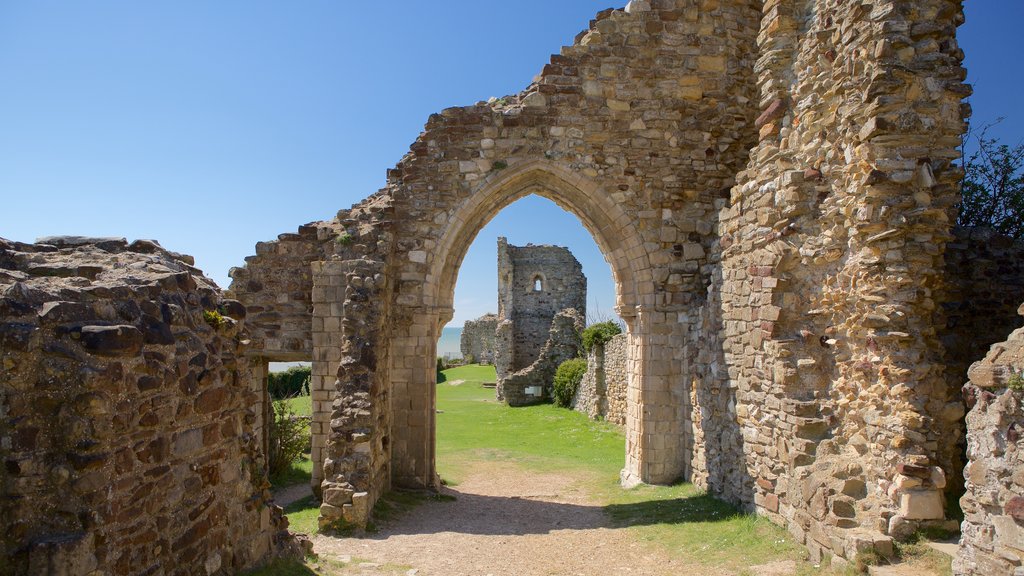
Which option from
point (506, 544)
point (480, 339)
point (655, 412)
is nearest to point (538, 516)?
point (506, 544)

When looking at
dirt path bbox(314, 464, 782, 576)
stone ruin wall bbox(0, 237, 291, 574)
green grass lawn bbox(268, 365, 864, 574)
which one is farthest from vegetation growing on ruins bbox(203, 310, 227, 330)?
green grass lawn bbox(268, 365, 864, 574)

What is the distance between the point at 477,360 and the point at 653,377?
100 feet

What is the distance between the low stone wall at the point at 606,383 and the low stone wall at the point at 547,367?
9.01 ft

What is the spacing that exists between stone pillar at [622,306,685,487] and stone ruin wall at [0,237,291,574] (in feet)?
20.4

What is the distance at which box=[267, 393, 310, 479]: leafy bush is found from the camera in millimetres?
10617

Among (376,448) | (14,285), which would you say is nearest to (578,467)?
(376,448)

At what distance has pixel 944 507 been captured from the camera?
5039 mm

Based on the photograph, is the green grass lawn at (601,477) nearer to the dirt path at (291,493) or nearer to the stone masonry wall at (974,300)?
the dirt path at (291,493)

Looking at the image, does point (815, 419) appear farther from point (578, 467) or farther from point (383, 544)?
point (578, 467)

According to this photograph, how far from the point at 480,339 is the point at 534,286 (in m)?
12.6

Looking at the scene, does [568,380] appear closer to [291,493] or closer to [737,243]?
[291,493]

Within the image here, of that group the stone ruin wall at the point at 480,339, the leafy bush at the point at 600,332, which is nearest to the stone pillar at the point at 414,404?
the leafy bush at the point at 600,332

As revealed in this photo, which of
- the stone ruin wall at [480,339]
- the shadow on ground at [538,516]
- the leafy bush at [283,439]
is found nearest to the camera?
the shadow on ground at [538,516]

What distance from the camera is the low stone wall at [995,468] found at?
12.0ft
